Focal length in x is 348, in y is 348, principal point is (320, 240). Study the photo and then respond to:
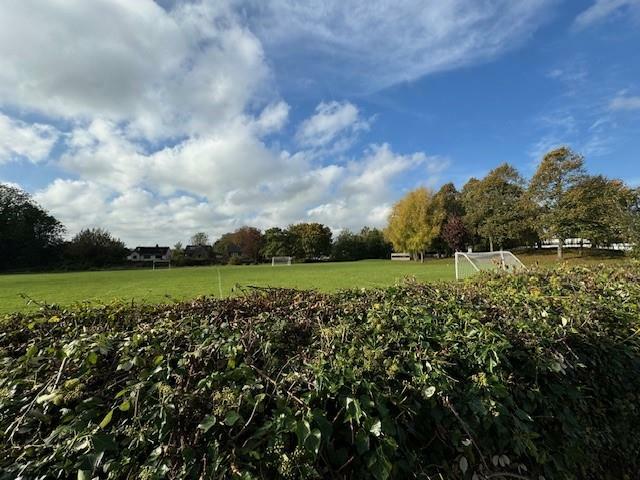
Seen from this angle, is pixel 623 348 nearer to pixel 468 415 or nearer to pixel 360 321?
pixel 468 415

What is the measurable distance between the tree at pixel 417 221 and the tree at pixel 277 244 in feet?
105

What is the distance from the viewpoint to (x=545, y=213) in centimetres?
3656

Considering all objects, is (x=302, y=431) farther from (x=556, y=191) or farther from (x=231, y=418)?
(x=556, y=191)

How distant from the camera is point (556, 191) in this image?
117 feet

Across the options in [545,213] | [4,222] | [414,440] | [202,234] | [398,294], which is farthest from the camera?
[202,234]

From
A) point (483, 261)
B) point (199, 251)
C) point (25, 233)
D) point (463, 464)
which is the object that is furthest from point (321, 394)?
point (199, 251)

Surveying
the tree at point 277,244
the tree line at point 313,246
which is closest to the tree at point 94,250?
the tree line at point 313,246

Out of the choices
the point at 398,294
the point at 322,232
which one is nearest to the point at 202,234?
the point at 322,232

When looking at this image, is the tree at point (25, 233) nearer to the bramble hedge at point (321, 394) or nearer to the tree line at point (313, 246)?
the tree line at point (313, 246)

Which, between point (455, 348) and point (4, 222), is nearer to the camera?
point (455, 348)

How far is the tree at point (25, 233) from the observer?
61938mm

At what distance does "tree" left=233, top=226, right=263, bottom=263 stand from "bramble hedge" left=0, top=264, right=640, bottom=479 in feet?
257

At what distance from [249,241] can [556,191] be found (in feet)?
210

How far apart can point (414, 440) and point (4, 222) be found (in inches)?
3423
